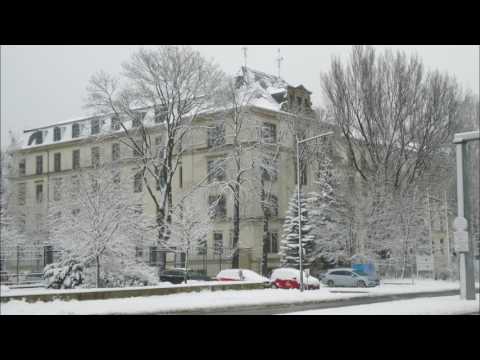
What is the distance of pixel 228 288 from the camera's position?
36.9 metres

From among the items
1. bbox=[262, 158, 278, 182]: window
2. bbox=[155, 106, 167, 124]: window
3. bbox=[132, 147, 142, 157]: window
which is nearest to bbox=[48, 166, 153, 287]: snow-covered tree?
bbox=[132, 147, 142, 157]: window

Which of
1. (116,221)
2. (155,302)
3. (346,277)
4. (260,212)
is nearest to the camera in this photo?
(155,302)

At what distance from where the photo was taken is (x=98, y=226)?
1406 inches

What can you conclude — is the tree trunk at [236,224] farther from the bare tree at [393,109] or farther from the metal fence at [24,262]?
the metal fence at [24,262]

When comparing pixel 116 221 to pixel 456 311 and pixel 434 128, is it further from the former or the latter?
pixel 434 128

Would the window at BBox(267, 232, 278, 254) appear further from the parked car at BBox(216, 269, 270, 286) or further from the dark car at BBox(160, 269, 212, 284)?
the parked car at BBox(216, 269, 270, 286)

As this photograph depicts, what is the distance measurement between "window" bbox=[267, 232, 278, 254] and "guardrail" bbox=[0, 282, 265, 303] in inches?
810

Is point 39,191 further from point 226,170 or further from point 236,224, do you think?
point 236,224

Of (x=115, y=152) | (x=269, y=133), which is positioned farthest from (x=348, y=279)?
(x=115, y=152)

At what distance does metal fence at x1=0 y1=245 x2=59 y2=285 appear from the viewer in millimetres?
35688

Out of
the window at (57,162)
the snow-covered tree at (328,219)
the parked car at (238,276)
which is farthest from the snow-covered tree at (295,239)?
the window at (57,162)

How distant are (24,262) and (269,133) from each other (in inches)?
951
